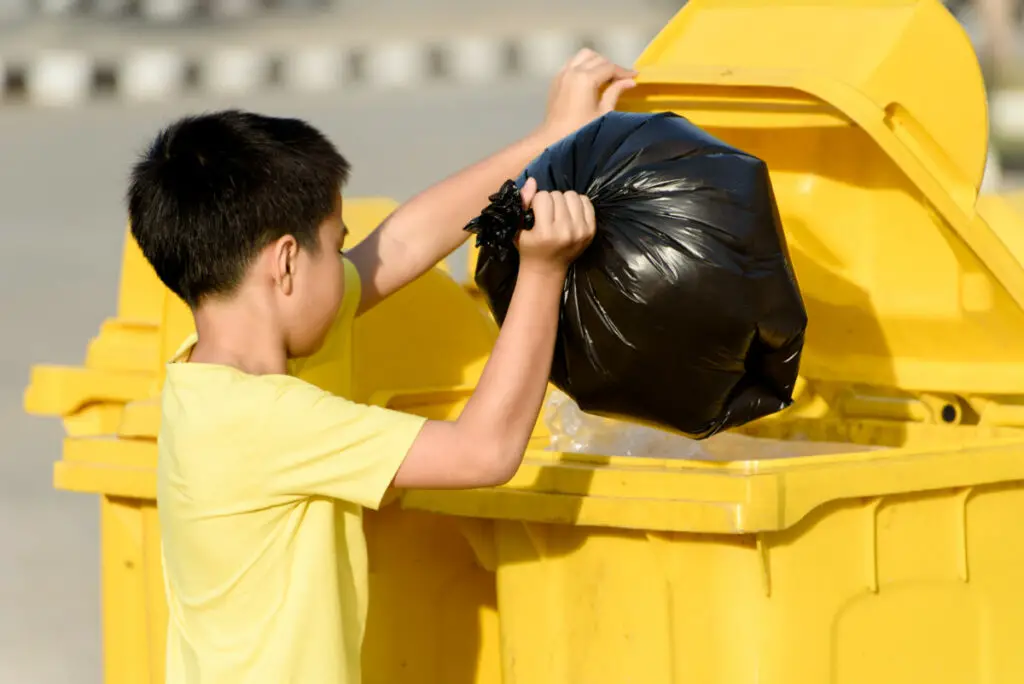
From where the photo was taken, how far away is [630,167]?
8.04ft

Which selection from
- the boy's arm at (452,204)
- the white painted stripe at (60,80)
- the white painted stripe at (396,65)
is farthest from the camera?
the white painted stripe at (396,65)

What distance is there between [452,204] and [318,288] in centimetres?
51

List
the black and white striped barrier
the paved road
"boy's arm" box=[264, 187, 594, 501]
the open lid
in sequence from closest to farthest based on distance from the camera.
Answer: "boy's arm" box=[264, 187, 594, 501], the open lid, the paved road, the black and white striped barrier

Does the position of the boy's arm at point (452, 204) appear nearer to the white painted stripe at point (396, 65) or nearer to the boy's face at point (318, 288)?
the boy's face at point (318, 288)

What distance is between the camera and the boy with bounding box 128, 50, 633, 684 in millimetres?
2182

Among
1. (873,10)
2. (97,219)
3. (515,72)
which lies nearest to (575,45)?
(515,72)

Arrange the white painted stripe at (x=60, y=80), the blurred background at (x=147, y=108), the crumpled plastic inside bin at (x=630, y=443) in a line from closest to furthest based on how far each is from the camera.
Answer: the crumpled plastic inside bin at (x=630, y=443) → the blurred background at (x=147, y=108) → the white painted stripe at (x=60, y=80)

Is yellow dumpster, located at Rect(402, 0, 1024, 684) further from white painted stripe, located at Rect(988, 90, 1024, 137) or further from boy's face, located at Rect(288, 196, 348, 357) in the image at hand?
white painted stripe, located at Rect(988, 90, 1024, 137)

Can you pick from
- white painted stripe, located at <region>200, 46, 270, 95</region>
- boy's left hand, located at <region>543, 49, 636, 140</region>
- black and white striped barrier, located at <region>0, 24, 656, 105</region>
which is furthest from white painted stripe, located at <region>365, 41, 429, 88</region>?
boy's left hand, located at <region>543, 49, 636, 140</region>

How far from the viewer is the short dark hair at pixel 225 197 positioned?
2211 mm

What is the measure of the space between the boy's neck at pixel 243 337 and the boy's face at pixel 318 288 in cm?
3

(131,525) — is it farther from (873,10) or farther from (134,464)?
(873,10)

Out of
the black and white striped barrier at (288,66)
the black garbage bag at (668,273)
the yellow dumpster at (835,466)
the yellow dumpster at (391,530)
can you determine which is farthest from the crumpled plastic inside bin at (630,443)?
the black and white striped barrier at (288,66)

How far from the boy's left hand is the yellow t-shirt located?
0.75 metres
